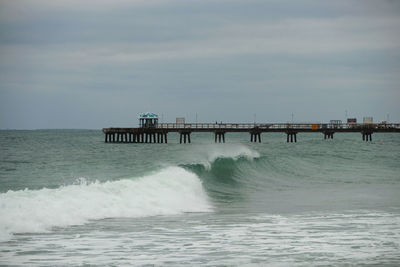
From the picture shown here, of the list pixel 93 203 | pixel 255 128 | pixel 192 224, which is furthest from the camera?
pixel 255 128

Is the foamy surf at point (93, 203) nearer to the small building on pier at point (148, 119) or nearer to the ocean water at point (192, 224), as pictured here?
the ocean water at point (192, 224)

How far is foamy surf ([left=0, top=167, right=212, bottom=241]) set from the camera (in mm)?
15297

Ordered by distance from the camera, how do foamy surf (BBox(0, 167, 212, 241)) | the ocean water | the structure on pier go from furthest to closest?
the structure on pier, foamy surf (BBox(0, 167, 212, 241)), the ocean water

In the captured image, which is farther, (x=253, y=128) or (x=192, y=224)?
(x=253, y=128)

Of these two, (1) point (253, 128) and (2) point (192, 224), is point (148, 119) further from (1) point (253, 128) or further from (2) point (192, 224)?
(2) point (192, 224)

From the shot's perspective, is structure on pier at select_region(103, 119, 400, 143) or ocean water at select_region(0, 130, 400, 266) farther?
structure on pier at select_region(103, 119, 400, 143)

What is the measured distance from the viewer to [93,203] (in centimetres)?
1847

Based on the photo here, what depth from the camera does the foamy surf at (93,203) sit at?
50.2 feet

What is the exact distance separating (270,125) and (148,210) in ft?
227

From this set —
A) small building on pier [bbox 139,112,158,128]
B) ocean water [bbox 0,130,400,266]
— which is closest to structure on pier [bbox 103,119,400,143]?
small building on pier [bbox 139,112,158,128]

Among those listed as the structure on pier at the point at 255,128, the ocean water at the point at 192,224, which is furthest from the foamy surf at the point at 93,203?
the structure on pier at the point at 255,128

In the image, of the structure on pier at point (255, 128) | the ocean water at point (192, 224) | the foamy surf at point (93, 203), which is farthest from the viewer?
the structure on pier at point (255, 128)

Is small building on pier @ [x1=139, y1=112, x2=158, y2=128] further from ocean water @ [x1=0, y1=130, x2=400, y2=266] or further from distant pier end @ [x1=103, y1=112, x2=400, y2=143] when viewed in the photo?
ocean water @ [x1=0, y1=130, x2=400, y2=266]

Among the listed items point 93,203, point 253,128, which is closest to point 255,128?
point 253,128
